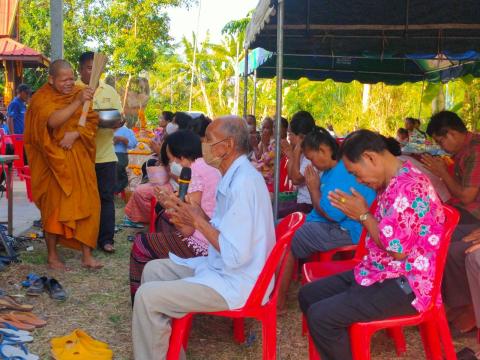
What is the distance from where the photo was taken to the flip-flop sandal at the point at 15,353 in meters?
2.98

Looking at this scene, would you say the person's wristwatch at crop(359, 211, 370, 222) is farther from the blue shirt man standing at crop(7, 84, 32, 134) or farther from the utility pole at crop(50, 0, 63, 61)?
the blue shirt man standing at crop(7, 84, 32, 134)

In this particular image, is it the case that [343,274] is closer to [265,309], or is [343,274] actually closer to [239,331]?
[265,309]

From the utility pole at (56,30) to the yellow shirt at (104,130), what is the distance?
102 cm

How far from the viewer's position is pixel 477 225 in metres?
3.60

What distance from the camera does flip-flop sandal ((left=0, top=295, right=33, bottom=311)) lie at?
3.66 meters

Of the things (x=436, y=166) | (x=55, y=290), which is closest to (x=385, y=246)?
(x=436, y=166)

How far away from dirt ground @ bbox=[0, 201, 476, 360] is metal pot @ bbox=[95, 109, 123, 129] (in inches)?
49.6

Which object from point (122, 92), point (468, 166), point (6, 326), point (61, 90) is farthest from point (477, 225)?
point (122, 92)

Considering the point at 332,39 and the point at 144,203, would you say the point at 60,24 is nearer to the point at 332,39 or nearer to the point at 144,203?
the point at 144,203

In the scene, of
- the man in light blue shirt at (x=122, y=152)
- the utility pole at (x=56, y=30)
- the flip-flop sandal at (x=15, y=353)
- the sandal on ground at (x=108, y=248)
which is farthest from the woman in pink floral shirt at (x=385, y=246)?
the man in light blue shirt at (x=122, y=152)

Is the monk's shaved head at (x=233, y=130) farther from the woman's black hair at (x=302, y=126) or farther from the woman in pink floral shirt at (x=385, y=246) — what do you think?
the woman's black hair at (x=302, y=126)

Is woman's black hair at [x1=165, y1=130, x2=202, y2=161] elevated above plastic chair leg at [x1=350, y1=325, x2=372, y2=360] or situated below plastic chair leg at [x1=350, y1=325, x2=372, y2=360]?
above

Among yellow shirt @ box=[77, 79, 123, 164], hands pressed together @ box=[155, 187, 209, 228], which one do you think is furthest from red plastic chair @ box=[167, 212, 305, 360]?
yellow shirt @ box=[77, 79, 123, 164]

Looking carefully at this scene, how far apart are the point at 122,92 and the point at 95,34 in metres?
2.22
